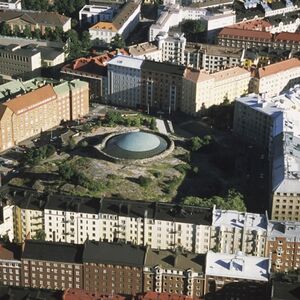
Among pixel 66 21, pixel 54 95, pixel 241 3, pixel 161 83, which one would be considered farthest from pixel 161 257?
pixel 241 3

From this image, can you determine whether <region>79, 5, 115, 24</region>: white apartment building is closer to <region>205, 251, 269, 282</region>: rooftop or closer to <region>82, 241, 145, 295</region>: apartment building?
<region>82, 241, 145, 295</region>: apartment building

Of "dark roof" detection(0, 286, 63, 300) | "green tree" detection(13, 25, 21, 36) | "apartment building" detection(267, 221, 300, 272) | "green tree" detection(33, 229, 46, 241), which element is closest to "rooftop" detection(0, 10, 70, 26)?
"green tree" detection(13, 25, 21, 36)

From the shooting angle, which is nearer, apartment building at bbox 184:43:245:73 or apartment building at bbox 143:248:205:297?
apartment building at bbox 143:248:205:297

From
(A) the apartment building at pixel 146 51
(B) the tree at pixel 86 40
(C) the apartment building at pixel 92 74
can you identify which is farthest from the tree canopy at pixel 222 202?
(B) the tree at pixel 86 40

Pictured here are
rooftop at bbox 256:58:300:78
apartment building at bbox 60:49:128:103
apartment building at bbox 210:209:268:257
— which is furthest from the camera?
apartment building at bbox 60:49:128:103

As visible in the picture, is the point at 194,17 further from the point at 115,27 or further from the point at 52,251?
the point at 52,251

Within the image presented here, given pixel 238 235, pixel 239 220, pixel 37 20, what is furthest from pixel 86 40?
pixel 238 235

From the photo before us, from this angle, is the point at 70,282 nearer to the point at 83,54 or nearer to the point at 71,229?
the point at 71,229

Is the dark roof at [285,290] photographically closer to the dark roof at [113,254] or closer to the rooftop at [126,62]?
the dark roof at [113,254]
